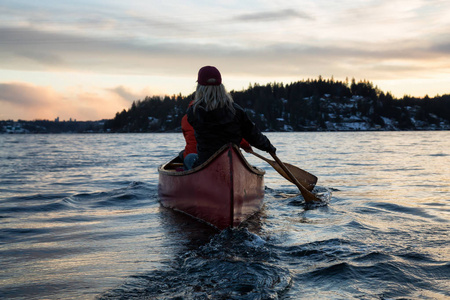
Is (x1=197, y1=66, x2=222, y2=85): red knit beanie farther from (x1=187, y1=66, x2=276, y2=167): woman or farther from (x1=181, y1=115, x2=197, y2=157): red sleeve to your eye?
(x1=181, y1=115, x2=197, y2=157): red sleeve

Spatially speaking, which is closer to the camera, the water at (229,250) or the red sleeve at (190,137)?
the water at (229,250)

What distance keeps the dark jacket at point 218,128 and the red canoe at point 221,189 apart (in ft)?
1.16

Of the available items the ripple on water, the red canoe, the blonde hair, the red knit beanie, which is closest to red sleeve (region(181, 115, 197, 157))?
the red canoe

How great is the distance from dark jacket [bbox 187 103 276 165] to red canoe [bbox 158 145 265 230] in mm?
353

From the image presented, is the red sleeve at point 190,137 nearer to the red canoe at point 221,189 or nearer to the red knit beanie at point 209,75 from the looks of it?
the red canoe at point 221,189

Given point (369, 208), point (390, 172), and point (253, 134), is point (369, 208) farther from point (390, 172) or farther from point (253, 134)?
point (390, 172)

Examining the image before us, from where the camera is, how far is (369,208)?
25.3 ft

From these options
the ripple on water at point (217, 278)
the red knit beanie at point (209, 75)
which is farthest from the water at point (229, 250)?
the red knit beanie at point (209, 75)

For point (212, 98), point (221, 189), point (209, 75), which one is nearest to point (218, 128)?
point (212, 98)

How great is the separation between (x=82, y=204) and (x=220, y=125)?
14.7 feet

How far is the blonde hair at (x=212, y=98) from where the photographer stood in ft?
18.0

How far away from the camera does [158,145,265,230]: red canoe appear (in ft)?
17.7

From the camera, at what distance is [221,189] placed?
5.49 metres

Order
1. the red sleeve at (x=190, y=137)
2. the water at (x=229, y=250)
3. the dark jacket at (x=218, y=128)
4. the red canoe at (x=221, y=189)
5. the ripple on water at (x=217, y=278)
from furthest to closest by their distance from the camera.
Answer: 1. the red sleeve at (x=190, y=137)
2. the dark jacket at (x=218, y=128)
3. the red canoe at (x=221, y=189)
4. the water at (x=229, y=250)
5. the ripple on water at (x=217, y=278)
